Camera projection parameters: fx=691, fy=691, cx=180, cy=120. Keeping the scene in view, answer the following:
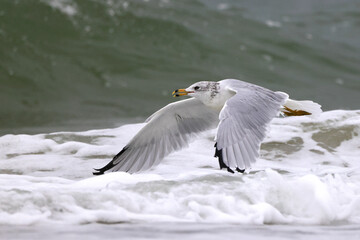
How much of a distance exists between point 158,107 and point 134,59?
136cm

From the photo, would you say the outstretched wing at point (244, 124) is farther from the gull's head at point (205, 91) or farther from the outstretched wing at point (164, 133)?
the outstretched wing at point (164, 133)

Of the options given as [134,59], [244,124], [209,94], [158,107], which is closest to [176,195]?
[244,124]

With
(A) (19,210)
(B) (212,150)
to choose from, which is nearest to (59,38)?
(B) (212,150)

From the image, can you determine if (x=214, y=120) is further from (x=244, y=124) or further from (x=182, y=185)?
(x=182, y=185)

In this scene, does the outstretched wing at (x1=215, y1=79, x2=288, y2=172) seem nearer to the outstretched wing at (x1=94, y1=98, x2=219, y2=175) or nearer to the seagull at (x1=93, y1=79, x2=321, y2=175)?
the seagull at (x1=93, y1=79, x2=321, y2=175)

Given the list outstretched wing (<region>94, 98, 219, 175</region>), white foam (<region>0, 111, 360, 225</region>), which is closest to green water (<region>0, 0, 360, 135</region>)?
white foam (<region>0, 111, 360, 225</region>)

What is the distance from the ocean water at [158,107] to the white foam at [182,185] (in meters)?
0.01

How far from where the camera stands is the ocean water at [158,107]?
4.02 m

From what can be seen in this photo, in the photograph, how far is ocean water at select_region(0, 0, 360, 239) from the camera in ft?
13.2

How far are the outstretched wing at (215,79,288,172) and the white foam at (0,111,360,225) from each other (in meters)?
0.21

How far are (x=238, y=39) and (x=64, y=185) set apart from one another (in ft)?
27.0

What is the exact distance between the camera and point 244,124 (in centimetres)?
471

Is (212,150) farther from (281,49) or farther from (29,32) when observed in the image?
(281,49)

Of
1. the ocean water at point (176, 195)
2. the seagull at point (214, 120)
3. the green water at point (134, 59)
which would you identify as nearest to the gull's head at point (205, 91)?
the seagull at point (214, 120)
